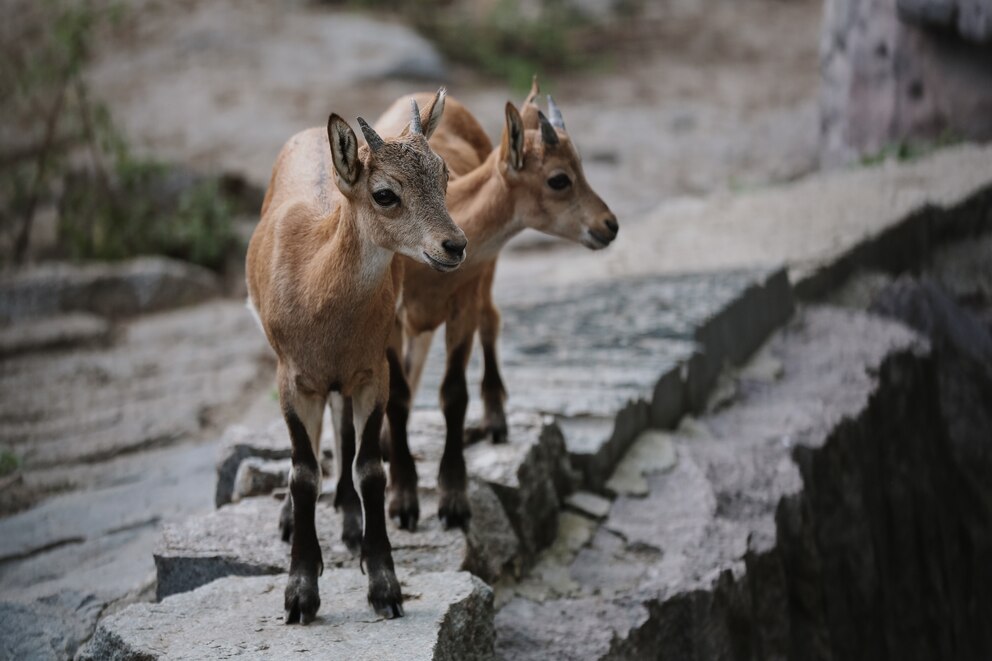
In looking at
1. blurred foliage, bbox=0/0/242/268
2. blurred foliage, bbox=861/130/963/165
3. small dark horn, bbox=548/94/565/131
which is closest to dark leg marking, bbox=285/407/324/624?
small dark horn, bbox=548/94/565/131

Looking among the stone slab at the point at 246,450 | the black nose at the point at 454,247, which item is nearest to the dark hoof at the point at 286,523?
the stone slab at the point at 246,450

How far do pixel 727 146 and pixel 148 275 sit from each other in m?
6.06

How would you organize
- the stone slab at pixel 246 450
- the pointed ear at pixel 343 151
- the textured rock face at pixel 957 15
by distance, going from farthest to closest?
the textured rock face at pixel 957 15 < the stone slab at pixel 246 450 < the pointed ear at pixel 343 151

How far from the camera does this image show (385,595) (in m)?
3.46

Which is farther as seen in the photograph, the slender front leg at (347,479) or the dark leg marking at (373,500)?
the slender front leg at (347,479)

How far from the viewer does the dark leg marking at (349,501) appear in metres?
3.88

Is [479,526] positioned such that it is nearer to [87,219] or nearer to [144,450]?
[144,450]

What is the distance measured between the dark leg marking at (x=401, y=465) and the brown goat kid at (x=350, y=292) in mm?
426

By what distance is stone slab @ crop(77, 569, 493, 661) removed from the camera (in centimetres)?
327

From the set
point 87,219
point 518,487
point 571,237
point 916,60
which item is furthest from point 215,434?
point 916,60

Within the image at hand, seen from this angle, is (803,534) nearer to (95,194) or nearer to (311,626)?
(311,626)

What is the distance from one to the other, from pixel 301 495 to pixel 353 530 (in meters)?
0.47

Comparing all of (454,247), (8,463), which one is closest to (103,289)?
(8,463)

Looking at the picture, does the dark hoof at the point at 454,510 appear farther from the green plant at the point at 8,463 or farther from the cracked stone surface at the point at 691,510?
the green plant at the point at 8,463
